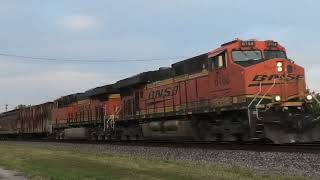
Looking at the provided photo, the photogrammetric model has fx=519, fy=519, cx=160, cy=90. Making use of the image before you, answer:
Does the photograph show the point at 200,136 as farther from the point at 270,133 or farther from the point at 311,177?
the point at 311,177

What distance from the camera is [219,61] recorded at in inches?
838

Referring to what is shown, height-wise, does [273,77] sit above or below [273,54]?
below

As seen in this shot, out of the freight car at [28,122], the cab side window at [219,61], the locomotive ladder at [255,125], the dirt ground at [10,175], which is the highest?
the cab side window at [219,61]

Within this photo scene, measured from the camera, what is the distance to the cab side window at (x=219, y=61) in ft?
68.8

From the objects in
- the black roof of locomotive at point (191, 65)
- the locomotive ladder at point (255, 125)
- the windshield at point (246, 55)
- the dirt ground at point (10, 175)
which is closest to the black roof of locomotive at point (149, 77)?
the black roof of locomotive at point (191, 65)

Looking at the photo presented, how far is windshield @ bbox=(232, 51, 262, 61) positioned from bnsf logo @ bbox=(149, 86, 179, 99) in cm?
482

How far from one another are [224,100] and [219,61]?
164cm

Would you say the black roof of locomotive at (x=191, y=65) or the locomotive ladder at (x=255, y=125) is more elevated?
the black roof of locomotive at (x=191, y=65)

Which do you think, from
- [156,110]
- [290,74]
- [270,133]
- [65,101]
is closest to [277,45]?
[290,74]

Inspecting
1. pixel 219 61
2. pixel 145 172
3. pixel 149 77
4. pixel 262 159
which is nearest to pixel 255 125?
pixel 262 159

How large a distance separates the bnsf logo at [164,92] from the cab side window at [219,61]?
3514 millimetres

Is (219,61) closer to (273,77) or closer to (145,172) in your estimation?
(273,77)

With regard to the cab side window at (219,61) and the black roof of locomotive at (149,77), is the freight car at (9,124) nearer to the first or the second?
the black roof of locomotive at (149,77)

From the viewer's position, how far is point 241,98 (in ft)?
65.3
